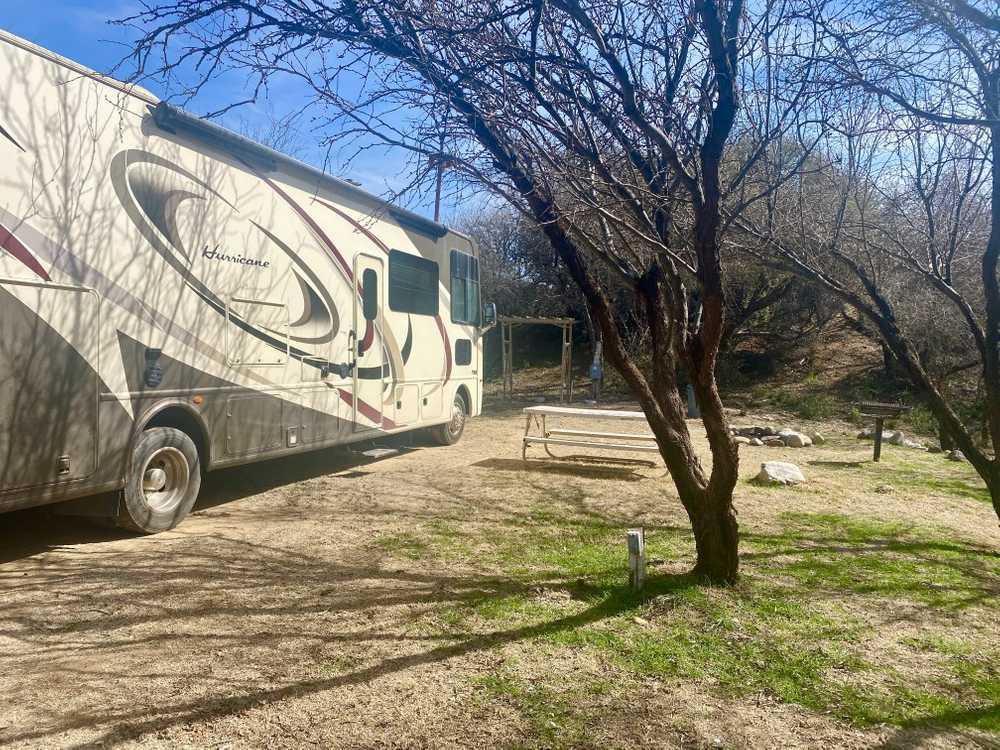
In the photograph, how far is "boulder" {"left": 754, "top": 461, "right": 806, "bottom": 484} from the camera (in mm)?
8359

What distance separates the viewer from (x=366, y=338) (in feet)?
27.9

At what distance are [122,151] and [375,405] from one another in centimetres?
408

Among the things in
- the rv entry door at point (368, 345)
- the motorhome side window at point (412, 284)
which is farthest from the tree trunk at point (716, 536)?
the motorhome side window at point (412, 284)

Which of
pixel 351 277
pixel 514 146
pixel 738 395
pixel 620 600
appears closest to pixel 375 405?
pixel 351 277

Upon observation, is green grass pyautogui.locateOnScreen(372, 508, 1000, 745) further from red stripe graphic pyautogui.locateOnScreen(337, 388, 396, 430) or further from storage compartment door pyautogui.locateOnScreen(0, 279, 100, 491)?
red stripe graphic pyautogui.locateOnScreen(337, 388, 396, 430)

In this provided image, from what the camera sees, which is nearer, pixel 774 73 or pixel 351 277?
→ pixel 774 73

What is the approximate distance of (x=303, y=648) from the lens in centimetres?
359

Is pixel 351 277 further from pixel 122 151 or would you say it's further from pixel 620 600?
pixel 620 600

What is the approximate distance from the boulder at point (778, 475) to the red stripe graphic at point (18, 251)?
282 inches

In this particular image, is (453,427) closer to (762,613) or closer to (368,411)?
(368,411)

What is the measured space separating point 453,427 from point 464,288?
2.20m

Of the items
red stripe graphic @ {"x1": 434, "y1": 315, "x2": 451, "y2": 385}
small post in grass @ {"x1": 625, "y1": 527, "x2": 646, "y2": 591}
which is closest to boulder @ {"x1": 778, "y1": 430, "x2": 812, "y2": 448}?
red stripe graphic @ {"x1": 434, "y1": 315, "x2": 451, "y2": 385}

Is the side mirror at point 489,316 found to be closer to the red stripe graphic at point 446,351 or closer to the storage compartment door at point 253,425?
the red stripe graphic at point 446,351

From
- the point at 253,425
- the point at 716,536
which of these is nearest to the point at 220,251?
the point at 253,425
